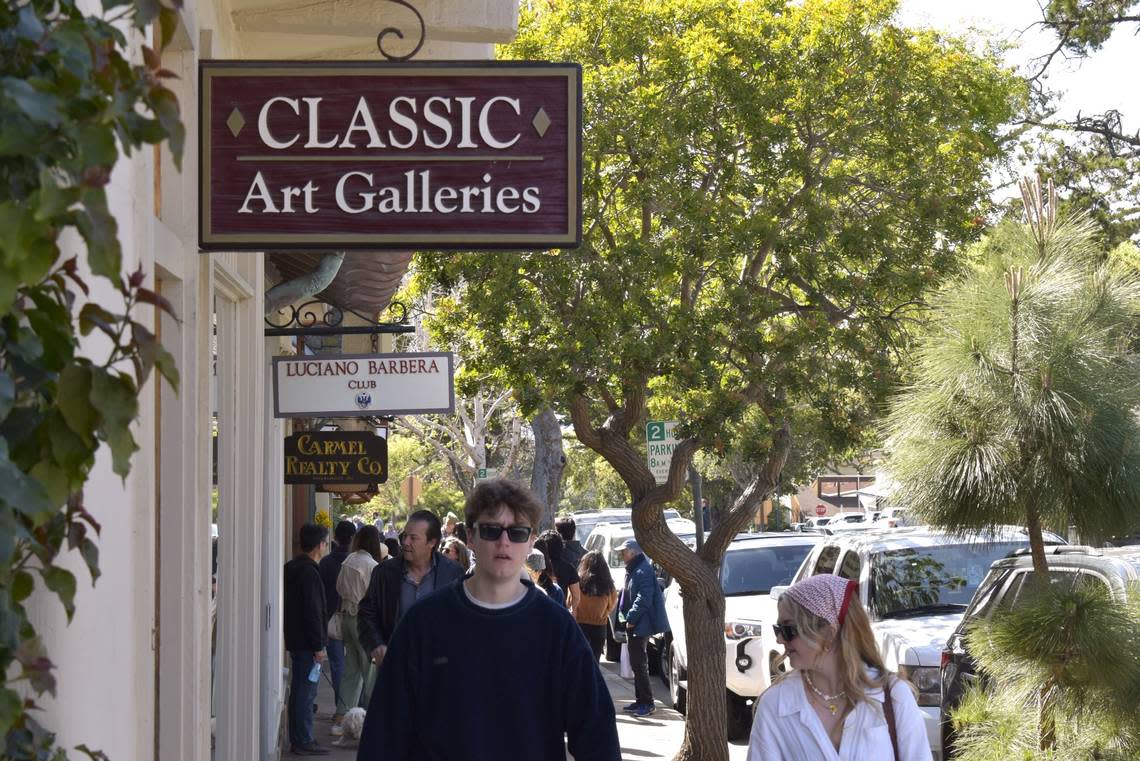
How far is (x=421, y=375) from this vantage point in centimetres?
1094

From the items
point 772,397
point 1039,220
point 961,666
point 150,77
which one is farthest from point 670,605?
point 150,77

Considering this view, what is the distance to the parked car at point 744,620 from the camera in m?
13.4

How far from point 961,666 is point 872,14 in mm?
7388

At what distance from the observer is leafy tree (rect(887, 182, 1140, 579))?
6.27 meters

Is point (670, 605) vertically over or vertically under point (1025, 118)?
under

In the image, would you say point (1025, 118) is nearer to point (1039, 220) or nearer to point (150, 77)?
point (1039, 220)

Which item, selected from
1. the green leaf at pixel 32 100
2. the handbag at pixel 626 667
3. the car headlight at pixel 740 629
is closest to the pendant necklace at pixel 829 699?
the green leaf at pixel 32 100

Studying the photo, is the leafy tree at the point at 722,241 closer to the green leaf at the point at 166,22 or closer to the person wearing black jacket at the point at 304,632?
the person wearing black jacket at the point at 304,632

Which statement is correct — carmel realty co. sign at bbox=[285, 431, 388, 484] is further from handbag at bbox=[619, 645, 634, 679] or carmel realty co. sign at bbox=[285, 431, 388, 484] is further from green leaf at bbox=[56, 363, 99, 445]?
green leaf at bbox=[56, 363, 99, 445]

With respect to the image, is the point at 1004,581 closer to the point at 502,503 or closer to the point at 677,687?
the point at 502,503

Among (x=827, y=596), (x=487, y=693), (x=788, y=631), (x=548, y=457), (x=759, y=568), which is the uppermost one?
(x=548, y=457)

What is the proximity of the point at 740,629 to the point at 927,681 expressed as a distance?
13.0 ft

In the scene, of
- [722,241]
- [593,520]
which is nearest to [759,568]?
[722,241]

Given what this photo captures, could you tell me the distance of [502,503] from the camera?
432 centimetres
